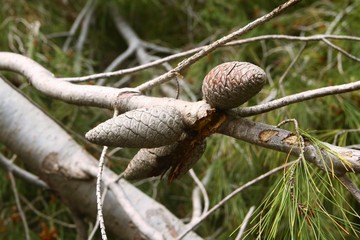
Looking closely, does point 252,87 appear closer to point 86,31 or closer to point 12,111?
point 12,111

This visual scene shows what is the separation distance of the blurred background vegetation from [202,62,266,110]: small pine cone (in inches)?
12.4

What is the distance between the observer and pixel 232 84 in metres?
0.62

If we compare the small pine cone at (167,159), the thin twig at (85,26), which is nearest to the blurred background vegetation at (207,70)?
the thin twig at (85,26)

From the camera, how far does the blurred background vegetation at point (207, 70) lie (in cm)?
121

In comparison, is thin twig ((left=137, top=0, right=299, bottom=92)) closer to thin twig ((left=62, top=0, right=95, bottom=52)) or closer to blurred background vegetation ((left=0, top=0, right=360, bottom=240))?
blurred background vegetation ((left=0, top=0, right=360, bottom=240))

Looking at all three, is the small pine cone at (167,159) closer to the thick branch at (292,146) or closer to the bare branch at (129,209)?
the thick branch at (292,146)

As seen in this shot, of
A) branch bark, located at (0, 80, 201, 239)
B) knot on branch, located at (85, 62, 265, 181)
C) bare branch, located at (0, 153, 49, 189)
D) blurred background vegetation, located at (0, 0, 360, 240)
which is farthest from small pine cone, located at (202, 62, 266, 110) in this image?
bare branch, located at (0, 153, 49, 189)

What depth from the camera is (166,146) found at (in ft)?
2.39

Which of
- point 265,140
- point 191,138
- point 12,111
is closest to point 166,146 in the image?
point 191,138

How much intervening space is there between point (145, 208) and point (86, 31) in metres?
0.99

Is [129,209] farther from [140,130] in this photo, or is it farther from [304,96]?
[304,96]

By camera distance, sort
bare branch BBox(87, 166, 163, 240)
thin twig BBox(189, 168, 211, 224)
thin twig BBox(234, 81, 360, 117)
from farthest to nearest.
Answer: thin twig BBox(189, 168, 211, 224) → bare branch BBox(87, 166, 163, 240) → thin twig BBox(234, 81, 360, 117)

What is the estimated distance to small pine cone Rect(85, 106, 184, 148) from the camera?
65 centimetres

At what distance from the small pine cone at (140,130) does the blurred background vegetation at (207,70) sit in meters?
0.31
